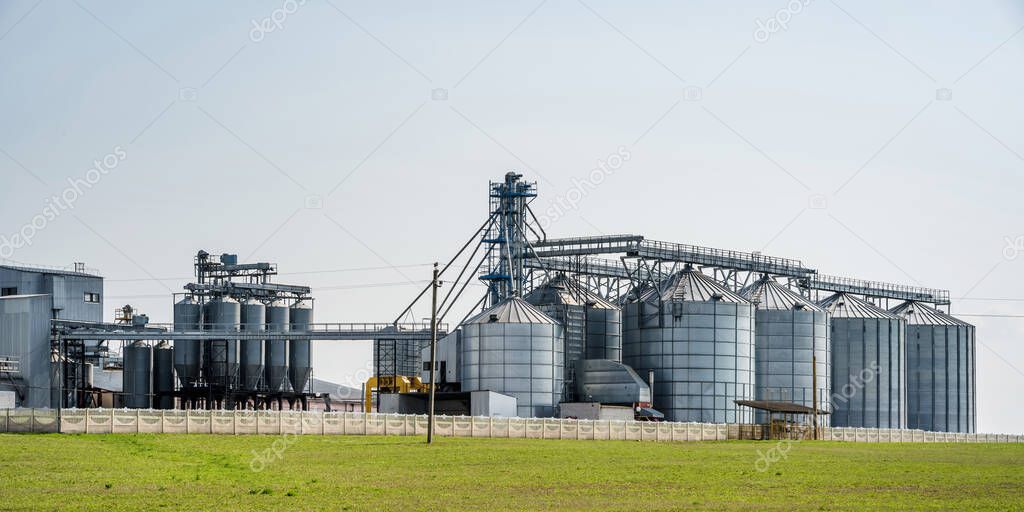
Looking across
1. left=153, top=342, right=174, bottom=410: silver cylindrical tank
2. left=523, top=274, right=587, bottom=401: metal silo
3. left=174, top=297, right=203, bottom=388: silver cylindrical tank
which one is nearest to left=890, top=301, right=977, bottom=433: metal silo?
left=523, top=274, right=587, bottom=401: metal silo

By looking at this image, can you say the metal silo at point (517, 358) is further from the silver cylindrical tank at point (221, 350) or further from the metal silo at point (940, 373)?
the metal silo at point (940, 373)

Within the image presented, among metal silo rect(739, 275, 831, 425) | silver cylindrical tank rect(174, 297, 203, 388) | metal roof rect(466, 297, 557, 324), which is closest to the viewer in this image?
metal roof rect(466, 297, 557, 324)

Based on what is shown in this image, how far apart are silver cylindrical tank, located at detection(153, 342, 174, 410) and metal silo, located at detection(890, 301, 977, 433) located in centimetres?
7558

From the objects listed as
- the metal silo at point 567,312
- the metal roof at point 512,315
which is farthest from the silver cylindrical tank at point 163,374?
the metal roof at point 512,315

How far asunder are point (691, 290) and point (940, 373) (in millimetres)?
46686

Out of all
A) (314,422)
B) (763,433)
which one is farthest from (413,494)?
(763,433)

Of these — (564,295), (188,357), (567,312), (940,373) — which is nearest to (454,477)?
(567,312)

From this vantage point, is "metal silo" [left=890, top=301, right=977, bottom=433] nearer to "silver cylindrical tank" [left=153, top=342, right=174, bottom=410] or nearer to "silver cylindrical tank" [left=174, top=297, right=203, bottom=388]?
"silver cylindrical tank" [left=174, top=297, right=203, bottom=388]

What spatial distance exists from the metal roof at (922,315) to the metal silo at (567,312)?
4325cm

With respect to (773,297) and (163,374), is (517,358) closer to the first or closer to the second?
(773,297)

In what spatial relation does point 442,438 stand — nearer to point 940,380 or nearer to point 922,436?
point 922,436

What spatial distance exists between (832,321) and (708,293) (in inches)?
982

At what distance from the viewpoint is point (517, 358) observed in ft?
353

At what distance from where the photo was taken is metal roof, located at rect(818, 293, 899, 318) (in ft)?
454
